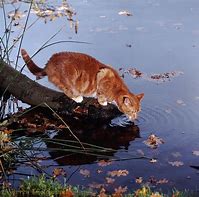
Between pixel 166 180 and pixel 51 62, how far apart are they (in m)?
2.65

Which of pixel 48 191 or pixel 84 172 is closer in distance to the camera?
pixel 48 191

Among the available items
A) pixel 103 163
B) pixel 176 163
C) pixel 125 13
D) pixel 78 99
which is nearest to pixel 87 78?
pixel 78 99

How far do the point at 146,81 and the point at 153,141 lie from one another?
2234mm

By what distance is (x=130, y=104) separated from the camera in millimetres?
6340

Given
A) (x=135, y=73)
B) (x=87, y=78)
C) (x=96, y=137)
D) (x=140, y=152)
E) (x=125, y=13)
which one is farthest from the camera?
(x=125, y=13)

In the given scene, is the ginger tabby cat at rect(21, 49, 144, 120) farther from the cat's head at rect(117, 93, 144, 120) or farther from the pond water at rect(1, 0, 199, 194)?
the pond water at rect(1, 0, 199, 194)

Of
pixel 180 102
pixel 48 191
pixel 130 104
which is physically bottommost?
pixel 48 191

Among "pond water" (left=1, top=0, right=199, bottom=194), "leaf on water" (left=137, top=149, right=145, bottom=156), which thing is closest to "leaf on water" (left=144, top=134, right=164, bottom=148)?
"pond water" (left=1, top=0, right=199, bottom=194)

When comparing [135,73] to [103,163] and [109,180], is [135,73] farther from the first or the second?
[109,180]

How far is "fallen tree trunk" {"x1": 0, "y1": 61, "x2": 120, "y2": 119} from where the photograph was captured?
6.89 meters

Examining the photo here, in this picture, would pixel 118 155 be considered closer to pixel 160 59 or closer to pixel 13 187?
pixel 13 187

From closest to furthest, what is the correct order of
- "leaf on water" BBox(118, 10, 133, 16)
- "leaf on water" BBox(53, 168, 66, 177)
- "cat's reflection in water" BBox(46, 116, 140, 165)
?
"leaf on water" BBox(53, 168, 66, 177)
"cat's reflection in water" BBox(46, 116, 140, 165)
"leaf on water" BBox(118, 10, 133, 16)

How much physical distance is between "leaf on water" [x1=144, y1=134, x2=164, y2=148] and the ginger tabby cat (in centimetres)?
52

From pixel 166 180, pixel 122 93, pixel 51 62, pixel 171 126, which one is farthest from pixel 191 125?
pixel 51 62
